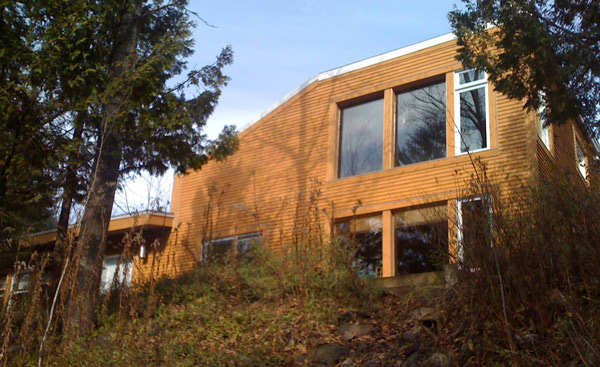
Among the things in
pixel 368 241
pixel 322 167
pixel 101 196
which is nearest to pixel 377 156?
pixel 322 167

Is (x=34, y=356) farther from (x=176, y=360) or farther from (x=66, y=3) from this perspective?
(x=66, y=3)

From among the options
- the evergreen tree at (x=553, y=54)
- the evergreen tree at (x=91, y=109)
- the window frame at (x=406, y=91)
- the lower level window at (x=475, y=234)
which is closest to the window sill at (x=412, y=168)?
the window frame at (x=406, y=91)

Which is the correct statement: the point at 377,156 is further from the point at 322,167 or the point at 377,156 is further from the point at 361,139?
the point at 322,167

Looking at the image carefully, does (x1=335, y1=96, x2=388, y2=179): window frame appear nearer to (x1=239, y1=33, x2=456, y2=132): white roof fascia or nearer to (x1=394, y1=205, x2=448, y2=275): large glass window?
(x1=239, y1=33, x2=456, y2=132): white roof fascia

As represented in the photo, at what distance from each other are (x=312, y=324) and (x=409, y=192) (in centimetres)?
589

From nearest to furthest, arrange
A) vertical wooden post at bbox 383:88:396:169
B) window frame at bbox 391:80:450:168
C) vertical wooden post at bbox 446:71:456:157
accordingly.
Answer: vertical wooden post at bbox 446:71:456:157 → window frame at bbox 391:80:450:168 → vertical wooden post at bbox 383:88:396:169

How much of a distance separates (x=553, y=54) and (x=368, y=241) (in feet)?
17.8

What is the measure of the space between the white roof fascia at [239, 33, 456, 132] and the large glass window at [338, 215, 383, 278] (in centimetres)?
353

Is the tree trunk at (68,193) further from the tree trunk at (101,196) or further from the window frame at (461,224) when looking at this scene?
the window frame at (461,224)

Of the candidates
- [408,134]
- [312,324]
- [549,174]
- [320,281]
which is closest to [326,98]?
[408,134]

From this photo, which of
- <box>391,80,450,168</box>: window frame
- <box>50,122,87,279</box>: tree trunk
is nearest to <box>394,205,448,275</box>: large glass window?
<box>391,80,450,168</box>: window frame

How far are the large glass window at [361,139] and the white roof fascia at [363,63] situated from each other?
0.87m

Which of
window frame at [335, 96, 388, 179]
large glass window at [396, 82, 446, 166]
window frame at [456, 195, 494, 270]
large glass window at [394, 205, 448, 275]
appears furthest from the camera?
window frame at [335, 96, 388, 179]

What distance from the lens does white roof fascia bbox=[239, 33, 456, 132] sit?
13789 mm
